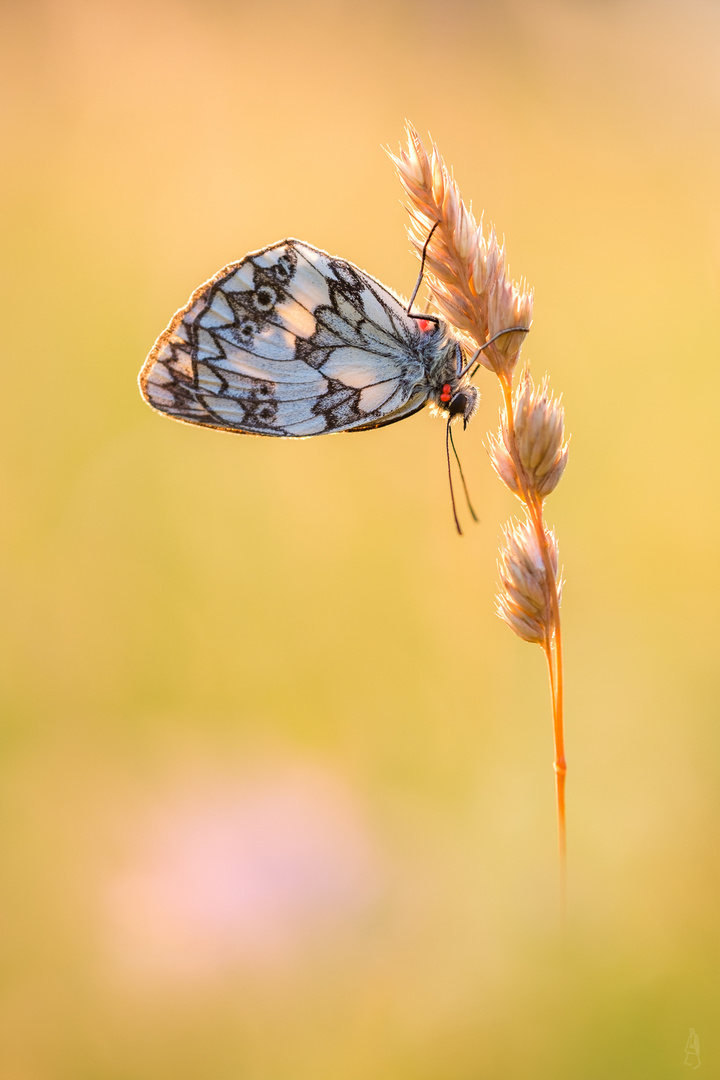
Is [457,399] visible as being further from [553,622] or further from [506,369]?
[553,622]

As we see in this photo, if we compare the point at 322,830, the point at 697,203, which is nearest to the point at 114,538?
the point at 322,830

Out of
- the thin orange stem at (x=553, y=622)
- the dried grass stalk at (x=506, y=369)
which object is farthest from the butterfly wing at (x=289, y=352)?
the thin orange stem at (x=553, y=622)

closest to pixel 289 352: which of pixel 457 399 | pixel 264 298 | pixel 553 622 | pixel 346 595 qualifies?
pixel 264 298

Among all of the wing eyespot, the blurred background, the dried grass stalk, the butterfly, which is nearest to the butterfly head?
the butterfly

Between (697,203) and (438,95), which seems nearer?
(697,203)

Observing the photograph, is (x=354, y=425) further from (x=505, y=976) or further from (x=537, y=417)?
(x=505, y=976)

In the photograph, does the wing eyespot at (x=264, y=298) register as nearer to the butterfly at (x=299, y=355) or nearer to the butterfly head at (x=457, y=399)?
the butterfly at (x=299, y=355)

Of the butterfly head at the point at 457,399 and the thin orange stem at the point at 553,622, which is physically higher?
the butterfly head at the point at 457,399
